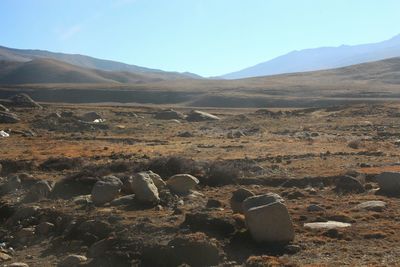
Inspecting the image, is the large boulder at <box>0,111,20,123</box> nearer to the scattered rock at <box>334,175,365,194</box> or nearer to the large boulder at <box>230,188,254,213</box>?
the scattered rock at <box>334,175,365,194</box>

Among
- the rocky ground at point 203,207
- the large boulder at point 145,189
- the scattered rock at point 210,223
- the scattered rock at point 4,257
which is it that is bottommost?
the scattered rock at point 4,257

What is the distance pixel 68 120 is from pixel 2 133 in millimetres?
14324

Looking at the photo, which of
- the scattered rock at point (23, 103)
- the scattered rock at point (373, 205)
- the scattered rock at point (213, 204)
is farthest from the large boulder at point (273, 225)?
the scattered rock at point (23, 103)

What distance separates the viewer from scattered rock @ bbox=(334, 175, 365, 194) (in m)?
22.5

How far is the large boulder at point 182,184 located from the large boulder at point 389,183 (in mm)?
7547

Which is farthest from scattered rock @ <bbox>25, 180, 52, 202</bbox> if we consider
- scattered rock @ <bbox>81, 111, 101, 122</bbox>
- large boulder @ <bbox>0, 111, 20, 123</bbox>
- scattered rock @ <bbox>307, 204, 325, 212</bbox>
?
scattered rock @ <bbox>81, 111, 101, 122</bbox>

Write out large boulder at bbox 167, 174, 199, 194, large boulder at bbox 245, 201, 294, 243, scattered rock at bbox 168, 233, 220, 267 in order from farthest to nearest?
large boulder at bbox 167, 174, 199, 194, large boulder at bbox 245, 201, 294, 243, scattered rock at bbox 168, 233, 220, 267

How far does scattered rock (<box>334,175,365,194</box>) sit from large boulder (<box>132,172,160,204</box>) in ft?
25.1

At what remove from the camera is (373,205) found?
19469mm

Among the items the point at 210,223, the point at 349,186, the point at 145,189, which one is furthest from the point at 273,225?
the point at 349,186

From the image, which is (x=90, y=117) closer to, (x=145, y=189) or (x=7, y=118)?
(x=7, y=118)

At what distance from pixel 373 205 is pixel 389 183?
9.71ft

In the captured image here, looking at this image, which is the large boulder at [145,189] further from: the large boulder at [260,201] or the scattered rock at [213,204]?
the large boulder at [260,201]

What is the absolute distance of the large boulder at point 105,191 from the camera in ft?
69.2
